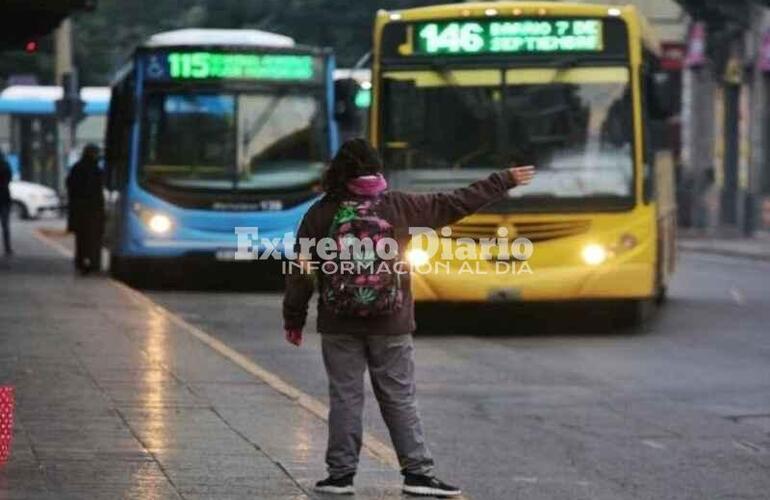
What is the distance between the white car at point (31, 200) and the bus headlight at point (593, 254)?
3811 cm

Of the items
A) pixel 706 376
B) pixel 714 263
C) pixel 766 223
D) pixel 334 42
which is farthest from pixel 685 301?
pixel 334 42

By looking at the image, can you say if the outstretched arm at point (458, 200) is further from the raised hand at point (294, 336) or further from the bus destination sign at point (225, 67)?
the bus destination sign at point (225, 67)

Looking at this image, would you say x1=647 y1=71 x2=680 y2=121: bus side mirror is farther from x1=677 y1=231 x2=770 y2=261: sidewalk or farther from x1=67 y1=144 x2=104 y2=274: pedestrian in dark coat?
x1=677 y1=231 x2=770 y2=261: sidewalk

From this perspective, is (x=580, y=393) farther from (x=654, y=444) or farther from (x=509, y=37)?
(x=509, y=37)

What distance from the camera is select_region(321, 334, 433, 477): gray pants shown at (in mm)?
8930

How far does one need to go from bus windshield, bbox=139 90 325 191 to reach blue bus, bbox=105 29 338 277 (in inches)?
0.5

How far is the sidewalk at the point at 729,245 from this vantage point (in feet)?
120

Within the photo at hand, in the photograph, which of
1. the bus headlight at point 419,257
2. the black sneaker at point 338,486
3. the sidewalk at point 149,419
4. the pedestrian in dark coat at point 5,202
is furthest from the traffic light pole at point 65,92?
the black sneaker at point 338,486

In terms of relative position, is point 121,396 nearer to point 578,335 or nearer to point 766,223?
point 578,335

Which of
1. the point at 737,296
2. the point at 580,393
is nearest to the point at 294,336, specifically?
the point at 580,393

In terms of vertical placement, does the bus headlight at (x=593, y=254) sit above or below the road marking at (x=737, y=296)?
above

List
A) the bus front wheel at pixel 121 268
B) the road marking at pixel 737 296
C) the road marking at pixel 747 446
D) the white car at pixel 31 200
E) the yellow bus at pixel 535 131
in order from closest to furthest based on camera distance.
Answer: the road marking at pixel 747 446 < the yellow bus at pixel 535 131 < the road marking at pixel 737 296 < the bus front wheel at pixel 121 268 < the white car at pixel 31 200

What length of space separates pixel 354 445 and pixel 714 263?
1005 inches

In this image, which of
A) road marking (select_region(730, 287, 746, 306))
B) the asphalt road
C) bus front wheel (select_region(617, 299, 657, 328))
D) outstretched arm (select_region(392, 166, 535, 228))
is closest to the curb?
road marking (select_region(730, 287, 746, 306))
